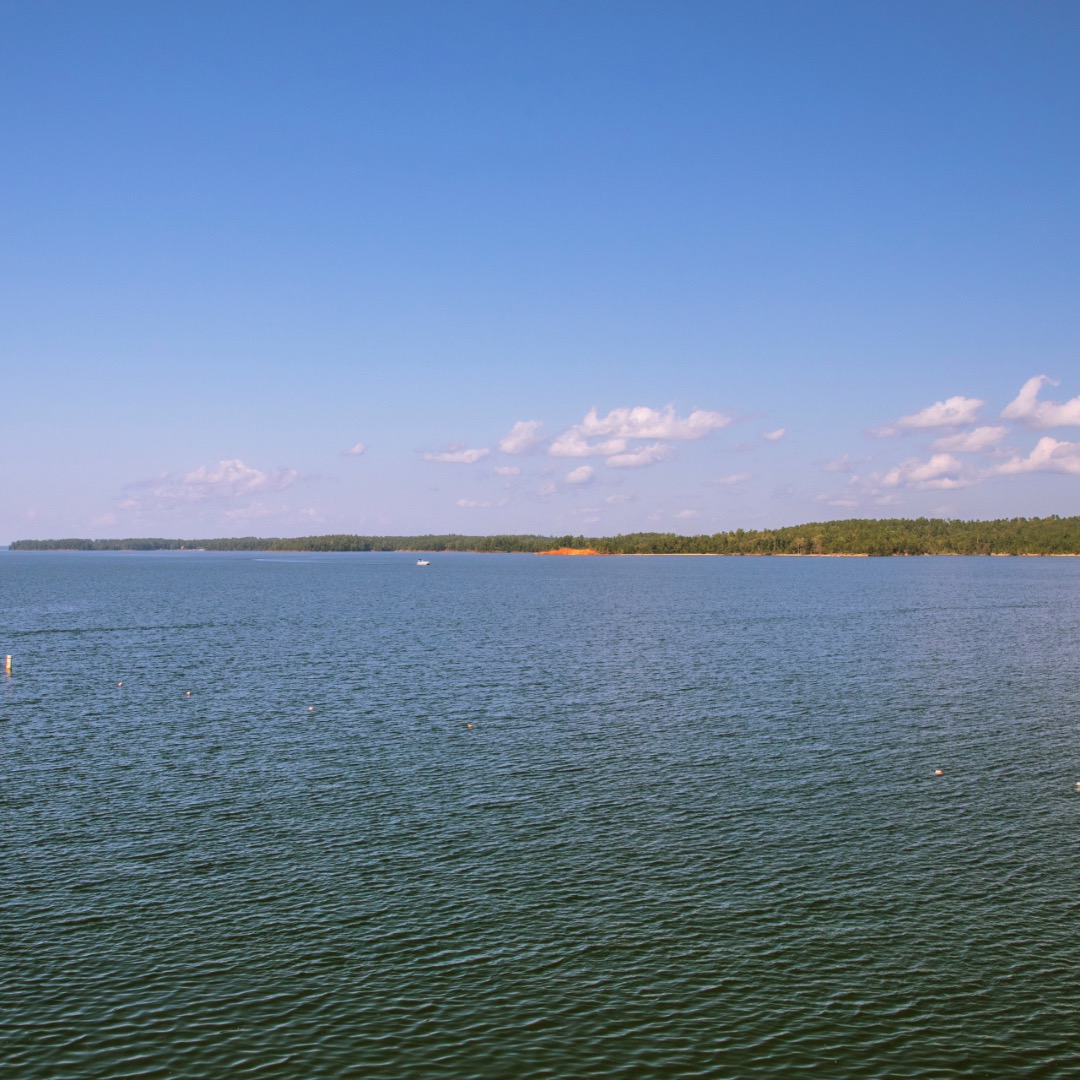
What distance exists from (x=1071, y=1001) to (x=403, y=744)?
3436 cm

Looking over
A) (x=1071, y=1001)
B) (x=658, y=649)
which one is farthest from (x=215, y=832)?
(x=658, y=649)

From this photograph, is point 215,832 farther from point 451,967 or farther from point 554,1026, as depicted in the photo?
point 554,1026

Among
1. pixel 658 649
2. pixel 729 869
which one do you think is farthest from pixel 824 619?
pixel 729 869

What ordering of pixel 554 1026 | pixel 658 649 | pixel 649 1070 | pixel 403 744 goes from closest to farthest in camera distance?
pixel 649 1070 < pixel 554 1026 < pixel 403 744 < pixel 658 649

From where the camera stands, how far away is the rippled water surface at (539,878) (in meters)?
23.0

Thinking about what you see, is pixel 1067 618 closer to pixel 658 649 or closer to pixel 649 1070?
pixel 658 649

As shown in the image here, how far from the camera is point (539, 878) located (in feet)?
106

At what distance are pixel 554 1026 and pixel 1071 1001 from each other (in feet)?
44.1

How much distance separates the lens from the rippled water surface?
75.4ft

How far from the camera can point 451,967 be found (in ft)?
86.3

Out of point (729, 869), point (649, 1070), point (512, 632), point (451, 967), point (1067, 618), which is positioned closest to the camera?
point (649, 1070)

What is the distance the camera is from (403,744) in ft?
169

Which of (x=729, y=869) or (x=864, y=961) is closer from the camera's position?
(x=864, y=961)

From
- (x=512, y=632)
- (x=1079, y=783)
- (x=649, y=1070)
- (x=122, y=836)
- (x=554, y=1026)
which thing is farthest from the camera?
(x=512, y=632)
